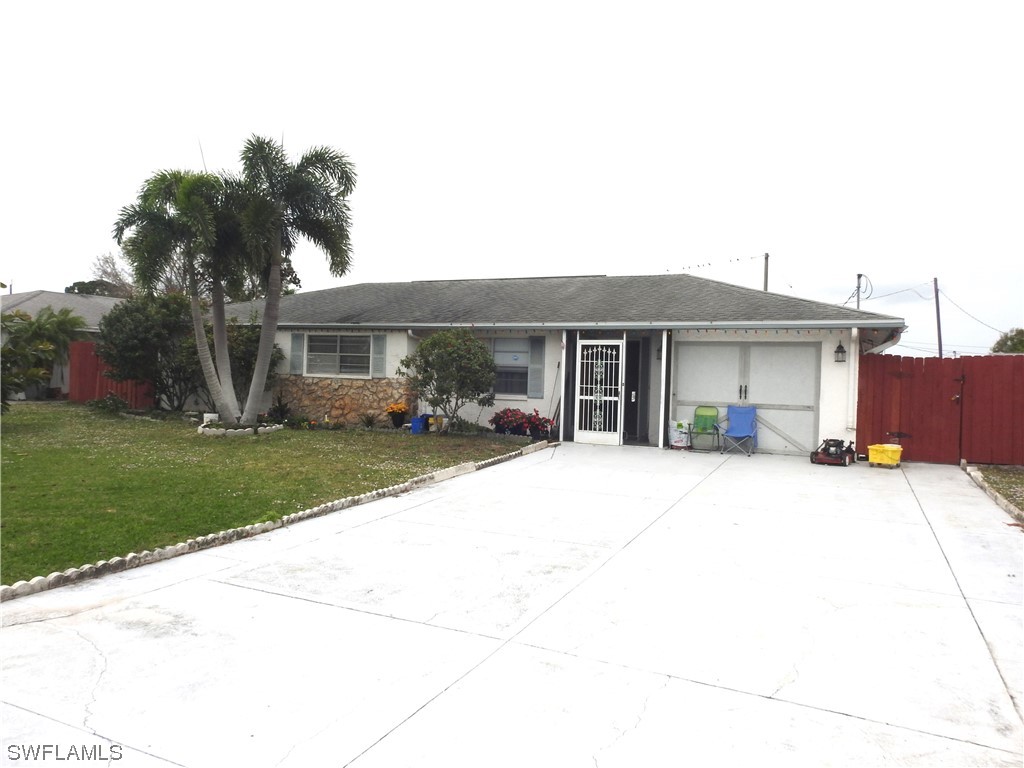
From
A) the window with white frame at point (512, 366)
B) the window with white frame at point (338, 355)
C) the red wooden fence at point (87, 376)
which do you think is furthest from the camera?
the red wooden fence at point (87, 376)

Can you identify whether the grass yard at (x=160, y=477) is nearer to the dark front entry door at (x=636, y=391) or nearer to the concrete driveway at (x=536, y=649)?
the concrete driveway at (x=536, y=649)

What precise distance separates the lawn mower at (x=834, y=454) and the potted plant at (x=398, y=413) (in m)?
8.36

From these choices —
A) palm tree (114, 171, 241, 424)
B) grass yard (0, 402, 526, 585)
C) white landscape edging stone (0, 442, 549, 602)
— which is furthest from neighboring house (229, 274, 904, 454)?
white landscape edging stone (0, 442, 549, 602)

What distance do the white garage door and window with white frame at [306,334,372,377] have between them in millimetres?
7201

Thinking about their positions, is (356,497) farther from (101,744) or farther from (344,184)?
(344,184)

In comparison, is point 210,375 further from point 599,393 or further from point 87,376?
point 599,393

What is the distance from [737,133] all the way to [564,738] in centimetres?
1164

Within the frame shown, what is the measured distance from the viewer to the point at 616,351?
12789 mm

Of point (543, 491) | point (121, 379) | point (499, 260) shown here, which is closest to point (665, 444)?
point (543, 491)

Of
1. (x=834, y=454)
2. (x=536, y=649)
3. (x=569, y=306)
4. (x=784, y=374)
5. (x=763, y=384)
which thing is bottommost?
(x=536, y=649)

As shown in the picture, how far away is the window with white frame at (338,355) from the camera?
15109 mm

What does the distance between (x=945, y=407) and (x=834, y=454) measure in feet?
6.85

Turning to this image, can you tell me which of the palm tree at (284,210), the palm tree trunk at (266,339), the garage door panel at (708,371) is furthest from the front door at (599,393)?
the palm tree trunk at (266,339)

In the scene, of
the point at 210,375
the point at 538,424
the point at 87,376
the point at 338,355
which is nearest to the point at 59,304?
the point at 87,376
